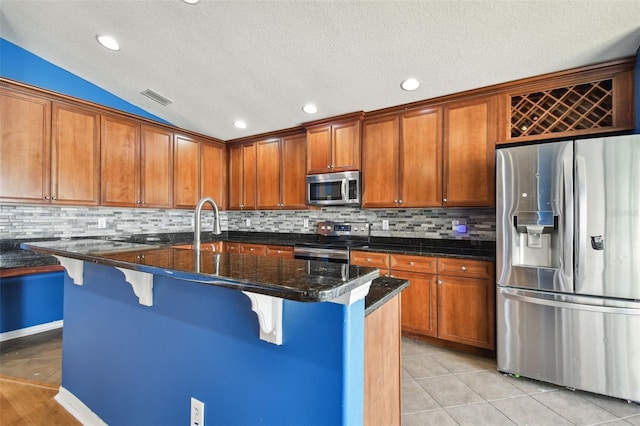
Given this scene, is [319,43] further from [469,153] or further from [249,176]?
[249,176]

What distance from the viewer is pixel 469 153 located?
281cm

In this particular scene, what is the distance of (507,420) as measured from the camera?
5.76ft

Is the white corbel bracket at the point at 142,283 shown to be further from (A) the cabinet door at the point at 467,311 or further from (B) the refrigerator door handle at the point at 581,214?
(B) the refrigerator door handle at the point at 581,214

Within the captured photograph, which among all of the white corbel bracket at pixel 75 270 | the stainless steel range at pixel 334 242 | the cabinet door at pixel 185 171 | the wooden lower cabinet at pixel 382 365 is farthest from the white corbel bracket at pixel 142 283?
the cabinet door at pixel 185 171

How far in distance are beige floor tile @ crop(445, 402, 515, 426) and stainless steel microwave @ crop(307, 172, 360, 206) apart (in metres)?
2.15

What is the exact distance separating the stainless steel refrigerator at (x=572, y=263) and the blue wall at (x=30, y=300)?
4475mm

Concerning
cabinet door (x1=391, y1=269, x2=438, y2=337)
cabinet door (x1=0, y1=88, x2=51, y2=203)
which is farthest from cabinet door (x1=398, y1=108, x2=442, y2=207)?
cabinet door (x1=0, y1=88, x2=51, y2=203)

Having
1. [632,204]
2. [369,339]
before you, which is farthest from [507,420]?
[632,204]

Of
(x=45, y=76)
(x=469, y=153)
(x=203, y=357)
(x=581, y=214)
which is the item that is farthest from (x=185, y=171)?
(x=581, y=214)

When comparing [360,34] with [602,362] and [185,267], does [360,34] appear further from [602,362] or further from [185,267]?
[602,362]

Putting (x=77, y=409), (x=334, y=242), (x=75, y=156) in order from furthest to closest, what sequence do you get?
1. (x=334, y=242)
2. (x=75, y=156)
3. (x=77, y=409)

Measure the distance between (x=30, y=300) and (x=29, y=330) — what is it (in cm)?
31

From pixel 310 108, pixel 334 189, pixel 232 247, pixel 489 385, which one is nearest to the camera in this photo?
pixel 489 385

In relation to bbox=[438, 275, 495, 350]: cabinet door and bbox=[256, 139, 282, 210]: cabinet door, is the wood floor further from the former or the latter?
bbox=[256, 139, 282, 210]: cabinet door
